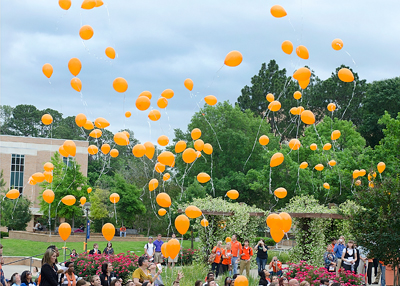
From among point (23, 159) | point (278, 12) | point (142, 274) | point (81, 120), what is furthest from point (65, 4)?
point (23, 159)

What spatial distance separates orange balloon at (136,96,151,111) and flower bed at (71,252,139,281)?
15.6 ft

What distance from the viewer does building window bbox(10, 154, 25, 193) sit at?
51.1 m

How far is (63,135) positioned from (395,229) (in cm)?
6815

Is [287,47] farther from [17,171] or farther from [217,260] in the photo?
[17,171]

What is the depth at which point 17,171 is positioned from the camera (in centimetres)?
5147

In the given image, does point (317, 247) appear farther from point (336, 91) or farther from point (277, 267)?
point (336, 91)

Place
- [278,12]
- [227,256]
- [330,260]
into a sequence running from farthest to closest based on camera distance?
[227,256] < [330,260] < [278,12]

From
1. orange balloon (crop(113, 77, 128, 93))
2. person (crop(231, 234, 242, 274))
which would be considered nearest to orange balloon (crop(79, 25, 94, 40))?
orange balloon (crop(113, 77, 128, 93))

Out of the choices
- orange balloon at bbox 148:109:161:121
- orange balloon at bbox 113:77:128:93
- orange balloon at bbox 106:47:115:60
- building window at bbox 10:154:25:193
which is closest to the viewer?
orange balloon at bbox 113:77:128:93

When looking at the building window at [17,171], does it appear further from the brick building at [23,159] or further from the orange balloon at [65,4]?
the orange balloon at [65,4]

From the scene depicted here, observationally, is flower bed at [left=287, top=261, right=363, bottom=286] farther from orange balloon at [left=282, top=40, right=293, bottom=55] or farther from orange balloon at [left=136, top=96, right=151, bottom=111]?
orange balloon at [left=136, top=96, right=151, bottom=111]

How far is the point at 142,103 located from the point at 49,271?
479cm

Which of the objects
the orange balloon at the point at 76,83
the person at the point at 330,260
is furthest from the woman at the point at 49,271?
the person at the point at 330,260

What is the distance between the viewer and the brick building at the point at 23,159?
5072 centimetres
